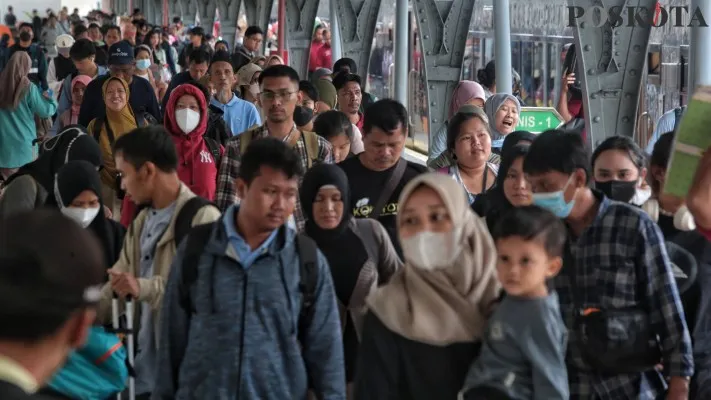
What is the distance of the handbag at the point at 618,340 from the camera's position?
4.39 metres

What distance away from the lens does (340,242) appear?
500 centimetres

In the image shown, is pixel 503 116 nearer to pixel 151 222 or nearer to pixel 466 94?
pixel 466 94

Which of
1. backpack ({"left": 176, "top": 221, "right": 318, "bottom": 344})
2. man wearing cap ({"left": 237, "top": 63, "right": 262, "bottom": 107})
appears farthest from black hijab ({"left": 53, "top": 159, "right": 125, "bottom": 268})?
man wearing cap ({"left": 237, "top": 63, "right": 262, "bottom": 107})

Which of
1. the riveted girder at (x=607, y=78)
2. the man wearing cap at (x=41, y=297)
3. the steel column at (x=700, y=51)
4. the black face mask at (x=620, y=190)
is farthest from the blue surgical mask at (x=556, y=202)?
the riveted girder at (x=607, y=78)

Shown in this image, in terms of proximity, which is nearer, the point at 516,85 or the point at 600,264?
the point at 600,264

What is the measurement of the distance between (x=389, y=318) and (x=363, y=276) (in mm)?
801

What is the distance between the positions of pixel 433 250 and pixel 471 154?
2.55 metres

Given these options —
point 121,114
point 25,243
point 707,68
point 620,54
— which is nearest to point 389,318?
point 25,243

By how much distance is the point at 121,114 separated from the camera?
9.12m

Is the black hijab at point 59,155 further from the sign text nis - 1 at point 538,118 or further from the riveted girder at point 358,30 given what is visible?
the riveted girder at point 358,30

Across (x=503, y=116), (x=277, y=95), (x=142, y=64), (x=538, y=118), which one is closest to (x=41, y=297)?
(x=277, y=95)

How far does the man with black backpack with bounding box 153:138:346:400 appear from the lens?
165 inches

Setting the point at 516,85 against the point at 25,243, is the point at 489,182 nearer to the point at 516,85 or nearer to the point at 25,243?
the point at 25,243

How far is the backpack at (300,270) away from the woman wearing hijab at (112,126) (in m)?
4.15
